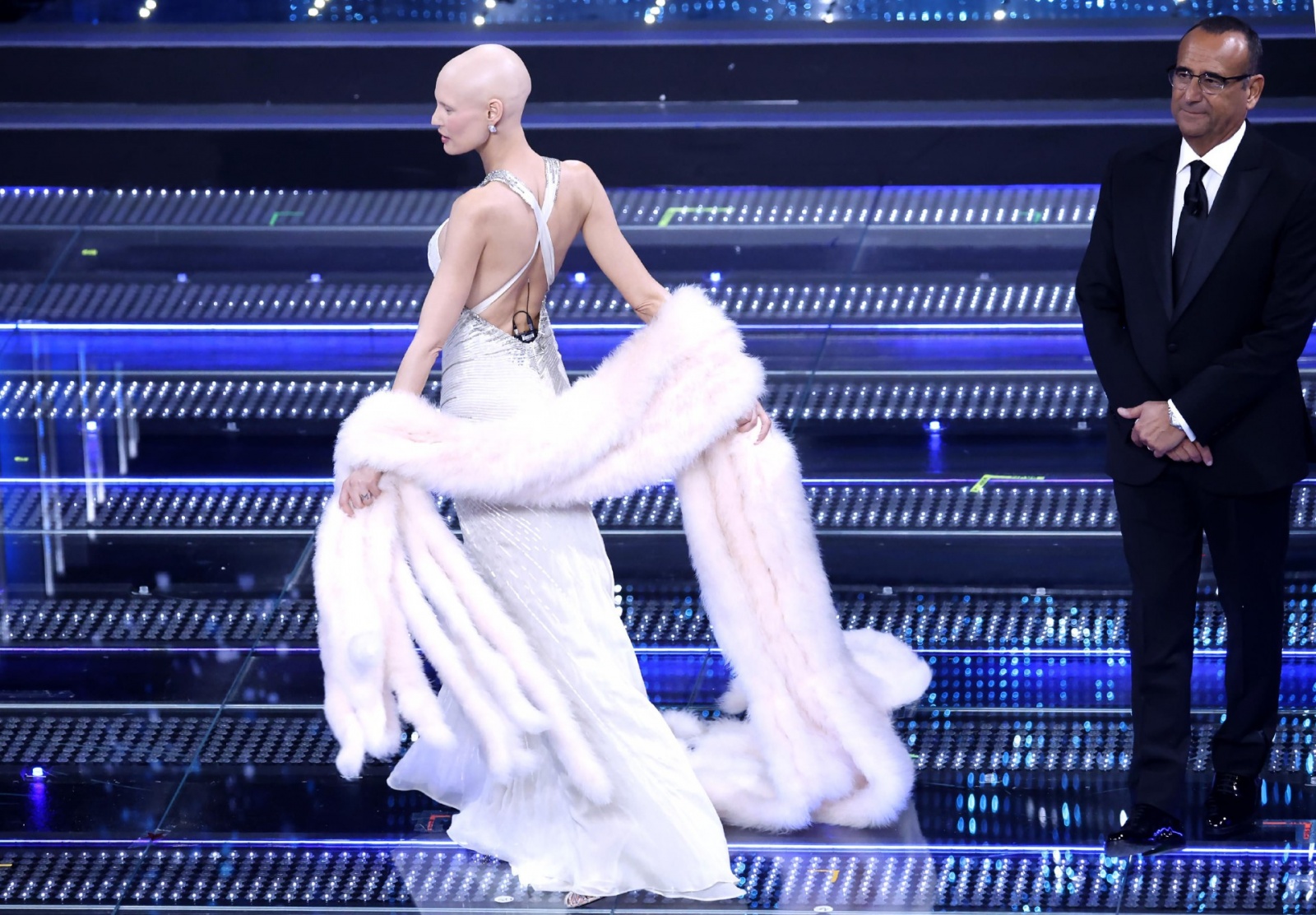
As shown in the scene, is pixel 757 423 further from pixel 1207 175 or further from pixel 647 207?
pixel 647 207

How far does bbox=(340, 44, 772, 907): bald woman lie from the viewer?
11.3 feet

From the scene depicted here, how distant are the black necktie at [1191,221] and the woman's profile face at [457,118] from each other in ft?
4.06

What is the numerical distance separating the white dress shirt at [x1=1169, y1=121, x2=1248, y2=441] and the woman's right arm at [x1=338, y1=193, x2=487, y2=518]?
1231 millimetres

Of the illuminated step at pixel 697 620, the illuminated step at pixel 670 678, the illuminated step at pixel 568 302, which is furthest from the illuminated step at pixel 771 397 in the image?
the illuminated step at pixel 670 678

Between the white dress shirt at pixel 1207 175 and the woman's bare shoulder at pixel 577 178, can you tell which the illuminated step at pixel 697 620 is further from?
the woman's bare shoulder at pixel 577 178

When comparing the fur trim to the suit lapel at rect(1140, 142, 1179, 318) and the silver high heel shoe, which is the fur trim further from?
the suit lapel at rect(1140, 142, 1179, 318)

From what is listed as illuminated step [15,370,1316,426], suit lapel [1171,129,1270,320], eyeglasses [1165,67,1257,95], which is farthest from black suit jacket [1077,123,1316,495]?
illuminated step [15,370,1316,426]

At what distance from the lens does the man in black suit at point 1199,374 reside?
347 cm

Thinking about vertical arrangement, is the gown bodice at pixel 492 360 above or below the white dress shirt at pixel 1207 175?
below

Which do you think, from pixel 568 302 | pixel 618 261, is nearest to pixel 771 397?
pixel 568 302

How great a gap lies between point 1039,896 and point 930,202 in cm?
347

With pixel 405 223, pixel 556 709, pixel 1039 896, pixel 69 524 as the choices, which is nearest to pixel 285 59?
pixel 405 223

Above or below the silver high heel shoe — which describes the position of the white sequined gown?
above

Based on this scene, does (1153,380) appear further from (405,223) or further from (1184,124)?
(405,223)
